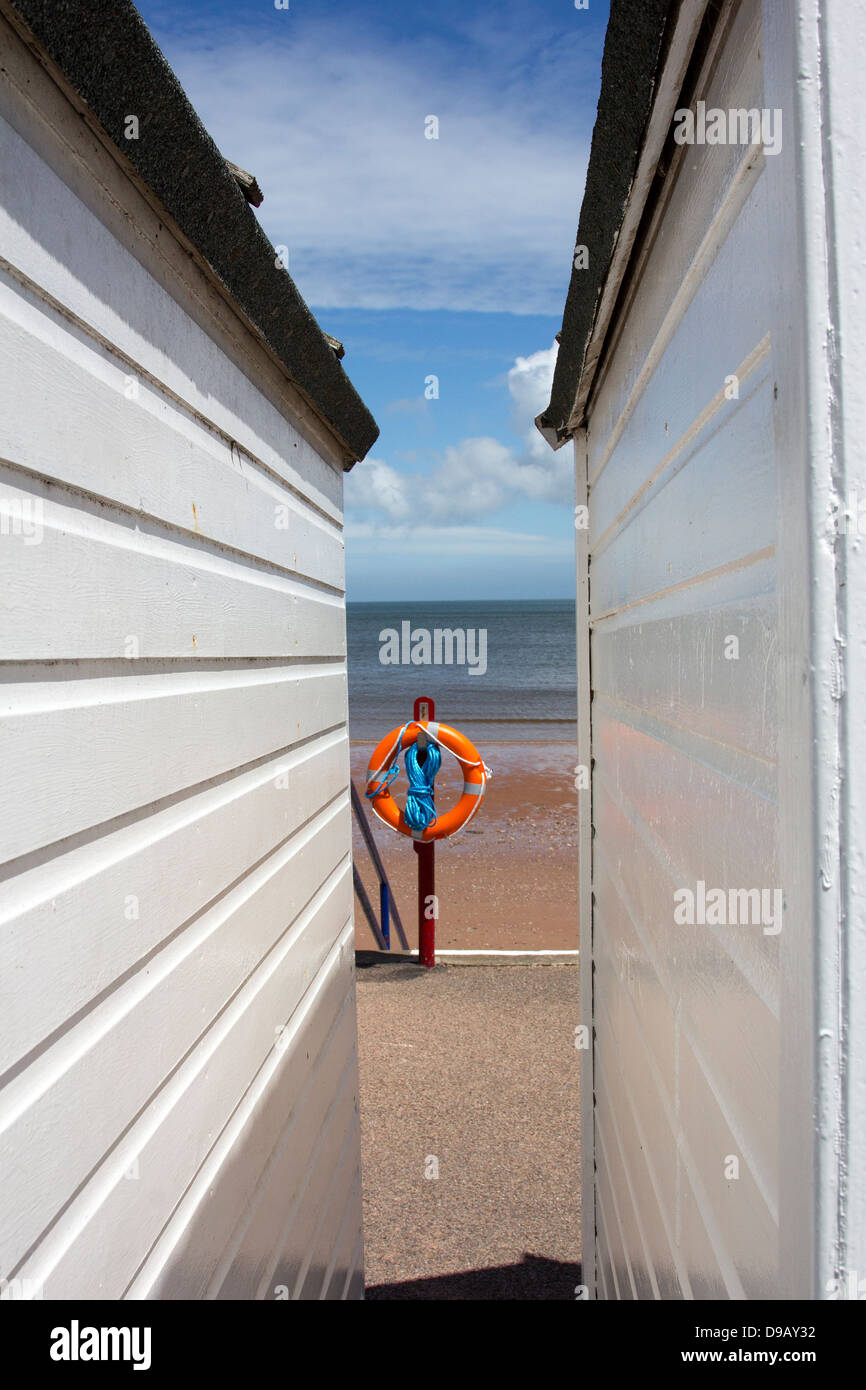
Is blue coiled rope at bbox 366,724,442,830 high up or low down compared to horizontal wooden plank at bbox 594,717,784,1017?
down

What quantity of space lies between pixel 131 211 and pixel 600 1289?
315 centimetres

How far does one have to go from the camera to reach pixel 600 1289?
3.06 m

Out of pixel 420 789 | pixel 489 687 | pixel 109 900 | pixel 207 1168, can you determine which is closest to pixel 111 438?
pixel 109 900

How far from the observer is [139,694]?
148 cm

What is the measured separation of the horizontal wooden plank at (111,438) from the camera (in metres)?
1.12

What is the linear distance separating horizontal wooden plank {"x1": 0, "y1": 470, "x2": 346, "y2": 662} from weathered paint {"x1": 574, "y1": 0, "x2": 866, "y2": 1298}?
786 mm

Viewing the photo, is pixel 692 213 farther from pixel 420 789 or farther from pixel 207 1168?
pixel 420 789

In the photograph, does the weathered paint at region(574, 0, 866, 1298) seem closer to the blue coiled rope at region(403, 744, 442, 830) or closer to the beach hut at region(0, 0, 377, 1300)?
the beach hut at region(0, 0, 377, 1300)

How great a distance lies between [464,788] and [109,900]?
19.0ft

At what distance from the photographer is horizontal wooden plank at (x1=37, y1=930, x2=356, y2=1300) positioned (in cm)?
129

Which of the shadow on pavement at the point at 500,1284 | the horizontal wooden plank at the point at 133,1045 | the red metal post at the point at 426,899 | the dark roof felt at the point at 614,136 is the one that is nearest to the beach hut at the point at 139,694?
the horizontal wooden plank at the point at 133,1045

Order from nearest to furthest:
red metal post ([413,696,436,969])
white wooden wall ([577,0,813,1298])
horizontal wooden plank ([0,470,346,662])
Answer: white wooden wall ([577,0,813,1298])
horizontal wooden plank ([0,470,346,662])
red metal post ([413,696,436,969])

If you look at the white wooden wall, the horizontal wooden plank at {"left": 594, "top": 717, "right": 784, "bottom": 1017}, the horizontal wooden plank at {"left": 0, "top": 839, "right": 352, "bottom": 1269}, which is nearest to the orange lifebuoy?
the horizontal wooden plank at {"left": 0, "top": 839, "right": 352, "bottom": 1269}
